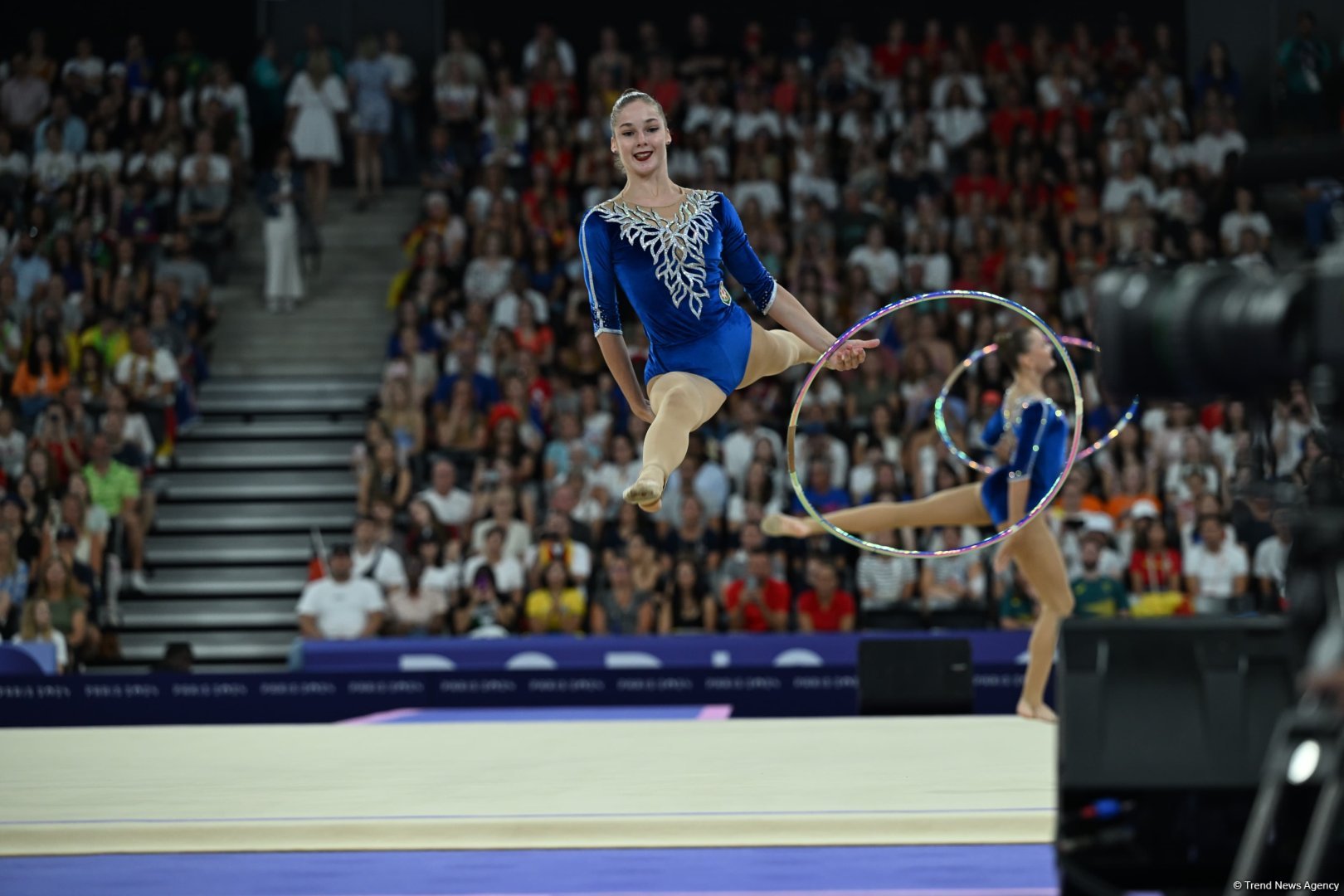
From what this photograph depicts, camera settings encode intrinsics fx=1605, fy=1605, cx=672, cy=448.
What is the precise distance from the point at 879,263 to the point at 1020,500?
19.0 feet

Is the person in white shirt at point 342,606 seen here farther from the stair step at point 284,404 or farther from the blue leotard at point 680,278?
the blue leotard at point 680,278

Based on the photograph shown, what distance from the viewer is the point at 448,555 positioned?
11.0m

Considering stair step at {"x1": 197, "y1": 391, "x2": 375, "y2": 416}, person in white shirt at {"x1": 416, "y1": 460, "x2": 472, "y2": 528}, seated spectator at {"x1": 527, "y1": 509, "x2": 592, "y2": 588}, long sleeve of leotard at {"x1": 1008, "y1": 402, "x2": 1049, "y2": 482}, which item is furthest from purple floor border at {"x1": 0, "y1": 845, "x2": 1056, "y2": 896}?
stair step at {"x1": 197, "y1": 391, "x2": 375, "y2": 416}

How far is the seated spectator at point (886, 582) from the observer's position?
1055 centimetres

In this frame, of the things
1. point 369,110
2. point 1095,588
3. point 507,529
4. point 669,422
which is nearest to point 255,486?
point 507,529

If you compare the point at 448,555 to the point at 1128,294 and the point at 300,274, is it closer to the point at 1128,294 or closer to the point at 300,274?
the point at 300,274

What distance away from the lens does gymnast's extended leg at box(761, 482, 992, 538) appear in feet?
23.7

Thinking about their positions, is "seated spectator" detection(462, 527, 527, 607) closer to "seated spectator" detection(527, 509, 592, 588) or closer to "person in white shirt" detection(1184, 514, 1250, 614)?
"seated spectator" detection(527, 509, 592, 588)

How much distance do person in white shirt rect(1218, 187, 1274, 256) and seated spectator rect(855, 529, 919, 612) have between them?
4.08m

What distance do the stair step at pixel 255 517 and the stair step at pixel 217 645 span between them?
1.03 meters

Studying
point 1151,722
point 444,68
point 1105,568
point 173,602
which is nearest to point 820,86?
point 444,68

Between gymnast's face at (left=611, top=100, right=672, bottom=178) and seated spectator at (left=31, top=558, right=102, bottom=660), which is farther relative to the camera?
seated spectator at (left=31, top=558, right=102, bottom=660)

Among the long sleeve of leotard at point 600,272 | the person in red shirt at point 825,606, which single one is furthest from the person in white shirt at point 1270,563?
the long sleeve of leotard at point 600,272

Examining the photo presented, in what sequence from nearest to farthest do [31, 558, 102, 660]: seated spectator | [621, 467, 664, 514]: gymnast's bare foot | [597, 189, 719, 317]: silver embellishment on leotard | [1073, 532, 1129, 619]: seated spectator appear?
[621, 467, 664, 514]: gymnast's bare foot → [597, 189, 719, 317]: silver embellishment on leotard → [1073, 532, 1129, 619]: seated spectator → [31, 558, 102, 660]: seated spectator
